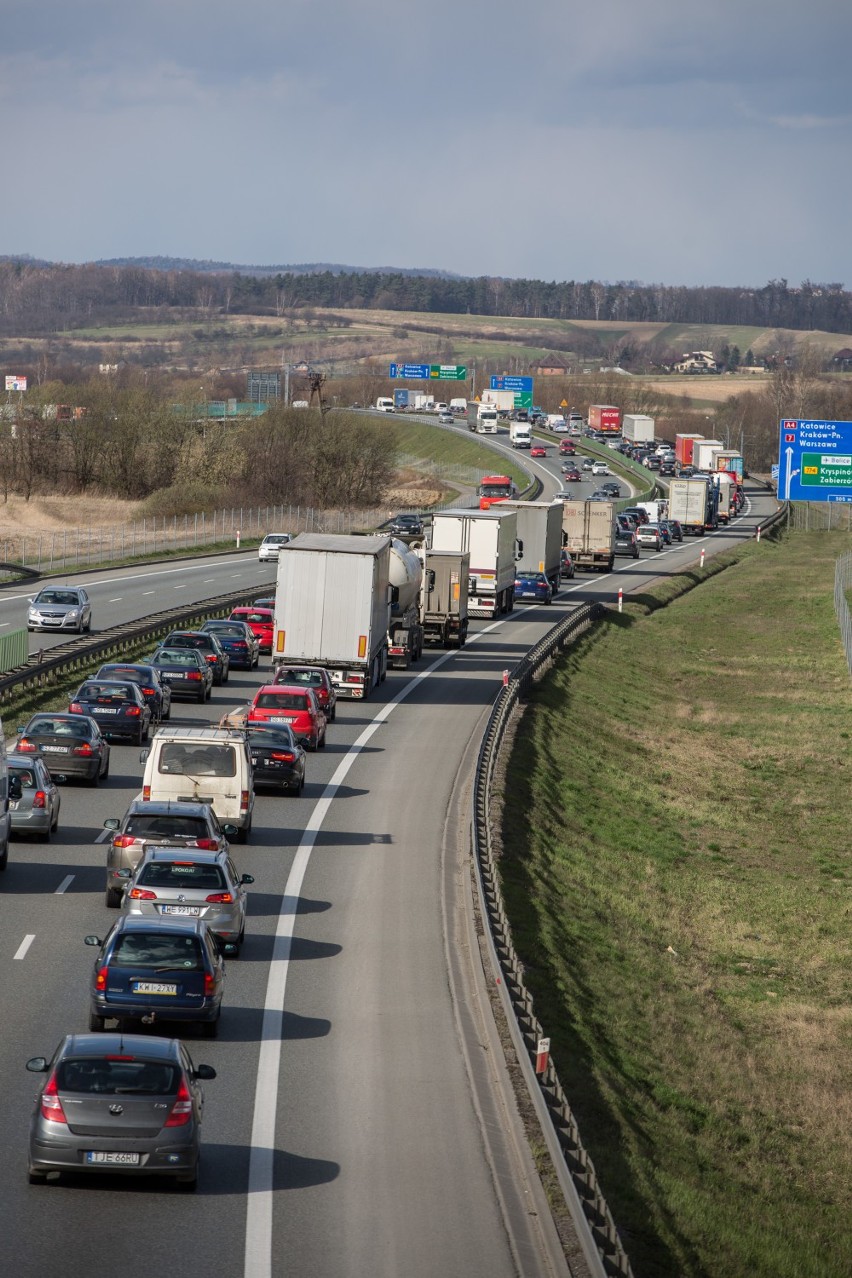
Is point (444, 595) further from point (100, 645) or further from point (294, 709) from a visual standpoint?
point (294, 709)

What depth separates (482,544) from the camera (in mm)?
70188

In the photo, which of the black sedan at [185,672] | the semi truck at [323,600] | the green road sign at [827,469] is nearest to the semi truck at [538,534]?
the green road sign at [827,469]

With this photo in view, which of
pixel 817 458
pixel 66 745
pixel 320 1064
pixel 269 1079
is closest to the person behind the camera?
pixel 269 1079

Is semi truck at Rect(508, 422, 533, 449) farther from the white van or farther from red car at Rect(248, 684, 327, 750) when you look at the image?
the white van

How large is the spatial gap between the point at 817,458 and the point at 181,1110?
253 ft

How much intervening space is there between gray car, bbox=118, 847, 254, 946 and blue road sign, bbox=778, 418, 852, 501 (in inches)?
2682

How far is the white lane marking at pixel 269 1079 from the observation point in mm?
14375

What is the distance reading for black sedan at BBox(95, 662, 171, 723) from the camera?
138 ft

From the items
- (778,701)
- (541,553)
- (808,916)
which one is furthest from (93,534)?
(808,916)

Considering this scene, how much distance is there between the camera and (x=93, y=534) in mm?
110062

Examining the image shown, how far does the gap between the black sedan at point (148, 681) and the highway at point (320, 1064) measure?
13.1 feet

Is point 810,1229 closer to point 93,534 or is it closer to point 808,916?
point 808,916

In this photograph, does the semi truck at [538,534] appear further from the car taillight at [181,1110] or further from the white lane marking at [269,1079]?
the car taillight at [181,1110]

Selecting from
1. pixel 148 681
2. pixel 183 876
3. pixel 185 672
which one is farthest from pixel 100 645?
→ pixel 183 876
